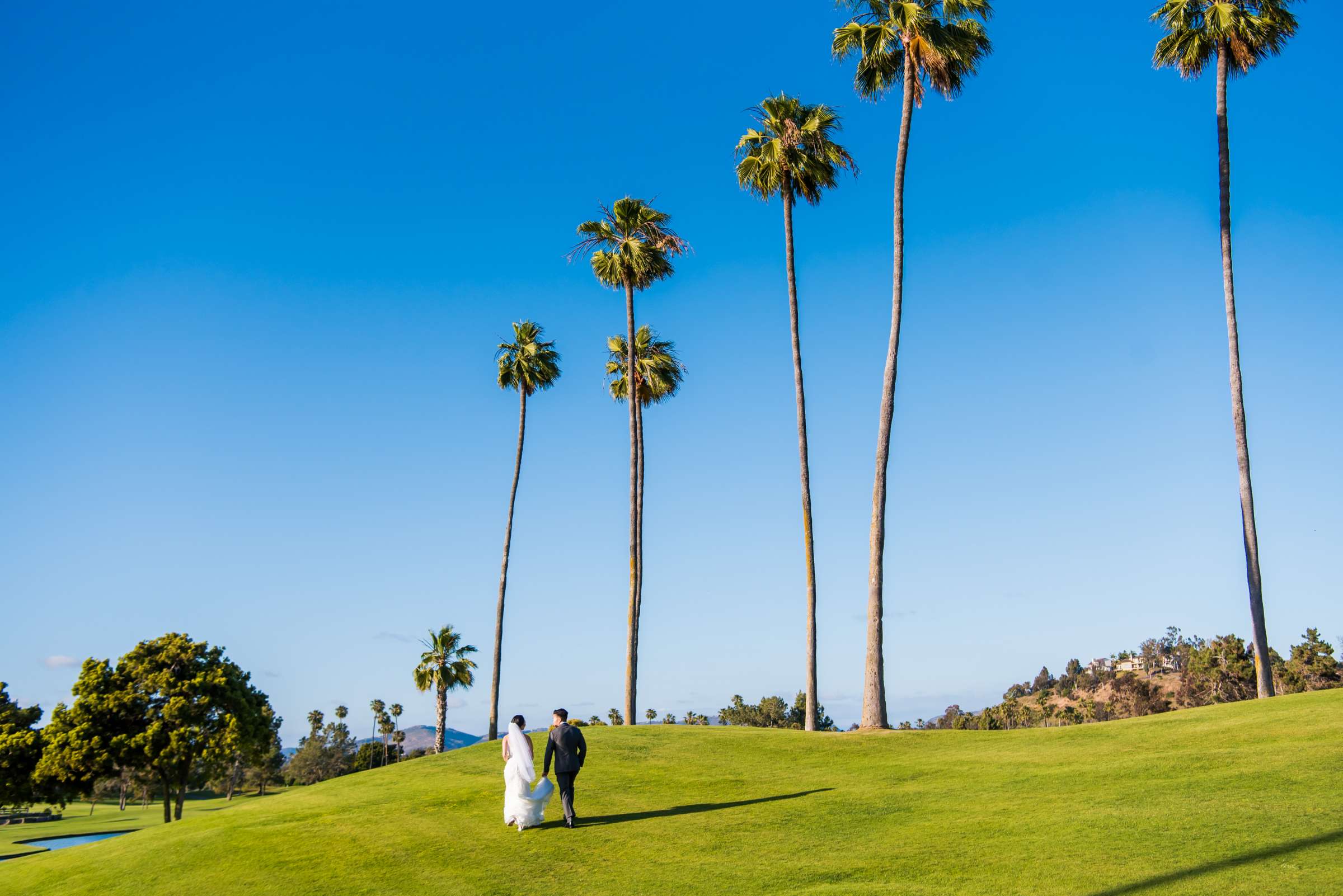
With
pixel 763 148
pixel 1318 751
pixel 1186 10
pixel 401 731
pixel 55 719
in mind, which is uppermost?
pixel 1186 10

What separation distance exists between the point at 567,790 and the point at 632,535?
2299 centimetres

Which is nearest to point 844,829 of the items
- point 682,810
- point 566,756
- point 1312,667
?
Answer: point 682,810

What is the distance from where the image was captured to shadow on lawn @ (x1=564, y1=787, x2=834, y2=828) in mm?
15781

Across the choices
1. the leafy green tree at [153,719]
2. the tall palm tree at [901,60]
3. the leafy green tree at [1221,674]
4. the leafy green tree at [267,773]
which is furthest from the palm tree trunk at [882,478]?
the leafy green tree at [267,773]

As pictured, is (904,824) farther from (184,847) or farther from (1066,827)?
(184,847)

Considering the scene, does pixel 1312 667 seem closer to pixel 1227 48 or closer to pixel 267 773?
pixel 1227 48

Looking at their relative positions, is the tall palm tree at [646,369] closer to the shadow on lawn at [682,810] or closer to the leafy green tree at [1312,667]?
the shadow on lawn at [682,810]

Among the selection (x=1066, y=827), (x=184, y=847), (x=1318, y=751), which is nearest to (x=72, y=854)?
(x=184, y=847)

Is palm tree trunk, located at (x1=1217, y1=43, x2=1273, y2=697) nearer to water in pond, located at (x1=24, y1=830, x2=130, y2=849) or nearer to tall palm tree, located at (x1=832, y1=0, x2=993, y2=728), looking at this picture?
tall palm tree, located at (x1=832, y1=0, x2=993, y2=728)

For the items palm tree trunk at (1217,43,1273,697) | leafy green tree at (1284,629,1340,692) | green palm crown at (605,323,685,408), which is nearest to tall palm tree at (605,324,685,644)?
green palm crown at (605,323,685,408)

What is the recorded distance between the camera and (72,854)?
696 inches

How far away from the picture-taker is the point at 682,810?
16.5 m

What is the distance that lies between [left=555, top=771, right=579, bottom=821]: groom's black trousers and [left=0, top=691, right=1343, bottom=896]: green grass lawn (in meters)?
0.57

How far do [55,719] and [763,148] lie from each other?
4891cm
